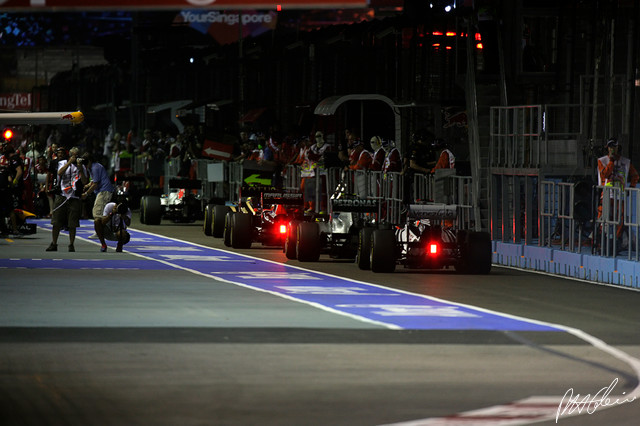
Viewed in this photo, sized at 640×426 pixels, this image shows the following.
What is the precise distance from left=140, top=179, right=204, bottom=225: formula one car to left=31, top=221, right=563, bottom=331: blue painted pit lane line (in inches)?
378

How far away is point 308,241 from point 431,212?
299cm

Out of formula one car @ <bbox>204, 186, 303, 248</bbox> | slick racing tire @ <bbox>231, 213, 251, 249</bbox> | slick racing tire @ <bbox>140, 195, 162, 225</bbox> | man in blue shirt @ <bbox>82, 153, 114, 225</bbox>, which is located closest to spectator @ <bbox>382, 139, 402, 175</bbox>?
formula one car @ <bbox>204, 186, 303, 248</bbox>

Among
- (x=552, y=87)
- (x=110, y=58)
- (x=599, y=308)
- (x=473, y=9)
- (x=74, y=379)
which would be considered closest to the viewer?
(x=74, y=379)

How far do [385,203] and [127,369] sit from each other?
18476 millimetres

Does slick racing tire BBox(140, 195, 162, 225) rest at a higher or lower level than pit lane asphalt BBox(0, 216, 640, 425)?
higher

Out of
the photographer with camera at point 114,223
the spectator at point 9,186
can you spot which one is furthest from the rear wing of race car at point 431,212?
the spectator at point 9,186

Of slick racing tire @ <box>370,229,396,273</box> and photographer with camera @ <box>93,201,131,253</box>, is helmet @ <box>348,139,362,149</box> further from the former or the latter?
slick racing tire @ <box>370,229,396,273</box>

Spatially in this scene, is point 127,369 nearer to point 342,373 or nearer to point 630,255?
point 342,373

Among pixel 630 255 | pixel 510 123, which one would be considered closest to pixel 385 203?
pixel 510 123

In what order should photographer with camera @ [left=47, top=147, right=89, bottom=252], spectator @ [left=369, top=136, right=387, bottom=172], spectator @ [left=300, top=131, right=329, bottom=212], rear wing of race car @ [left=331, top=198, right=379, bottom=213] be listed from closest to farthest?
rear wing of race car @ [left=331, top=198, right=379, bottom=213], photographer with camera @ [left=47, top=147, right=89, bottom=252], spectator @ [left=369, top=136, right=387, bottom=172], spectator @ [left=300, top=131, right=329, bottom=212]

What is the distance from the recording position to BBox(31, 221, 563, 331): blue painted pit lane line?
16.4 metres

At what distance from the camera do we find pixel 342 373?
12266 millimetres

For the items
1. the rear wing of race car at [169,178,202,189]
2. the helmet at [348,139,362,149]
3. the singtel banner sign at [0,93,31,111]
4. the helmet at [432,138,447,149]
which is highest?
the singtel banner sign at [0,93,31,111]

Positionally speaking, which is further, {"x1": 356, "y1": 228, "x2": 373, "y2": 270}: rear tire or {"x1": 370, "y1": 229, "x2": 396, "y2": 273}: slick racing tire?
{"x1": 356, "y1": 228, "x2": 373, "y2": 270}: rear tire
